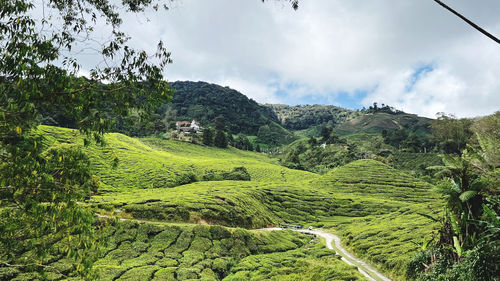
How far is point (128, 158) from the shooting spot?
2514 inches

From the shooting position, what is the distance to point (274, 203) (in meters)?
52.9

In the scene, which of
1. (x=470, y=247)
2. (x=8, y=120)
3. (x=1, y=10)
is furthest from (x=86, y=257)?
(x=470, y=247)

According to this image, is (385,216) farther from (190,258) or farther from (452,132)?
(452,132)

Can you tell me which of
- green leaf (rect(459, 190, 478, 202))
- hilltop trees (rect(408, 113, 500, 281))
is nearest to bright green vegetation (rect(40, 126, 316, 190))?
hilltop trees (rect(408, 113, 500, 281))

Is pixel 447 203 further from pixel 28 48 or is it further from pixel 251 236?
pixel 251 236

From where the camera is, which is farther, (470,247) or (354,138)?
(354,138)

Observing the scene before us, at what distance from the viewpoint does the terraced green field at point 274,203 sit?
67.6 feet

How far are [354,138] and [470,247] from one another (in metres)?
159

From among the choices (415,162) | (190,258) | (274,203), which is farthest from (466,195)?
(415,162)

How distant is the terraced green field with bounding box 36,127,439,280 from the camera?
67.6 feet

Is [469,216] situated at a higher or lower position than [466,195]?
lower

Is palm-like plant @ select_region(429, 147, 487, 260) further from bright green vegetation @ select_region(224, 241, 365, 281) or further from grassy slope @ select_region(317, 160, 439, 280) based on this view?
bright green vegetation @ select_region(224, 241, 365, 281)

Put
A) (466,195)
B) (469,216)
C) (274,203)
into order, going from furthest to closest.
Answer: (274,203), (469,216), (466,195)

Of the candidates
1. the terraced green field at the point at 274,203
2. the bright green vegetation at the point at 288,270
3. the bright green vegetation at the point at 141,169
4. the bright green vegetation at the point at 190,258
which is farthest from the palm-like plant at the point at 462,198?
the bright green vegetation at the point at 141,169
